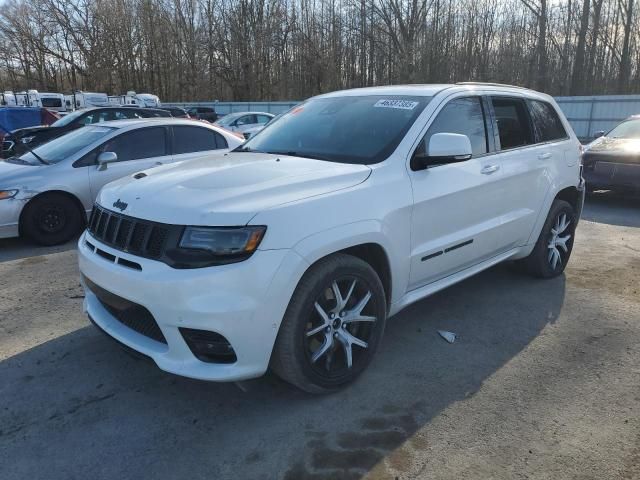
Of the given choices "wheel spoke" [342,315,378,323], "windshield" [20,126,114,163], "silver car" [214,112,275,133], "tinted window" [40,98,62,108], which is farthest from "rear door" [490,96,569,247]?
"tinted window" [40,98,62,108]

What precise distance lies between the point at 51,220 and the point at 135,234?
4439 millimetres

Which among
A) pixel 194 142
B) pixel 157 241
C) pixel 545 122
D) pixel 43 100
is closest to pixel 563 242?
pixel 545 122

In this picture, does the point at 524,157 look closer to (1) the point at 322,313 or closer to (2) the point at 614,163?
(1) the point at 322,313

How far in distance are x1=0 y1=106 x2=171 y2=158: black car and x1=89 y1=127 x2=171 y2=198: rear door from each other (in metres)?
3.47

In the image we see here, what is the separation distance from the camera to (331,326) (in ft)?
10.1

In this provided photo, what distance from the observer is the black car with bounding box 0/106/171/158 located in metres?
10.3

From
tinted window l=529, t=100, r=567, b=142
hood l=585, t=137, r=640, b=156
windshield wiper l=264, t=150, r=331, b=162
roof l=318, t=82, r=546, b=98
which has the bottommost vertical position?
hood l=585, t=137, r=640, b=156

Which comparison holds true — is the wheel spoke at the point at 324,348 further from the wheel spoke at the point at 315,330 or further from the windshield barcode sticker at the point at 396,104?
the windshield barcode sticker at the point at 396,104

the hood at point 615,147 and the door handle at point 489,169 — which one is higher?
the door handle at point 489,169

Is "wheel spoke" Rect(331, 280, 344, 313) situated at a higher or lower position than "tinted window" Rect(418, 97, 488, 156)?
lower

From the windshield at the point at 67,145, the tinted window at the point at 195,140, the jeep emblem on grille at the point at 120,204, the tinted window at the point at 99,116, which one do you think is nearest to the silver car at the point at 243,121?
the tinted window at the point at 99,116

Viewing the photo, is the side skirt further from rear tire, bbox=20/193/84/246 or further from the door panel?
rear tire, bbox=20/193/84/246

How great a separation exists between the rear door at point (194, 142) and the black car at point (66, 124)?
11.5ft

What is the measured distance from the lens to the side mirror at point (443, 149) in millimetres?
→ 3348
